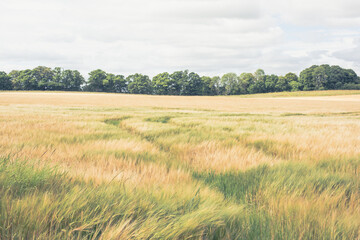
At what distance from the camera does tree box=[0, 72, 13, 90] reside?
10334cm

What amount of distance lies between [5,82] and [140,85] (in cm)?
5959

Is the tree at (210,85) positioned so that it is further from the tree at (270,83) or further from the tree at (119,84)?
the tree at (119,84)

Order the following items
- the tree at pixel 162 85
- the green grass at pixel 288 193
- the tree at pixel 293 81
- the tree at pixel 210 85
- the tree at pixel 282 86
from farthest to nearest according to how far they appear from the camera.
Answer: the tree at pixel 210 85, the tree at pixel 162 85, the tree at pixel 282 86, the tree at pixel 293 81, the green grass at pixel 288 193

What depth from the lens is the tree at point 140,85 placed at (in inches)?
4532

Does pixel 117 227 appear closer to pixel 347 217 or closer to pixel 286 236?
pixel 286 236

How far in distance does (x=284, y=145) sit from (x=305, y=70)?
12930 centimetres

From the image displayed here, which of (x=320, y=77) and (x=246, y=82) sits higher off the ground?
(x=320, y=77)

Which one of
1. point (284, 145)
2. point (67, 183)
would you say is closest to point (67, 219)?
point (67, 183)

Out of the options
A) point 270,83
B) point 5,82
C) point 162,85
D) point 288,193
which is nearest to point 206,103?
point 288,193

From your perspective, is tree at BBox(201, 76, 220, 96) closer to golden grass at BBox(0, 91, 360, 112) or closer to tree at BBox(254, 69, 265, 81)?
tree at BBox(254, 69, 265, 81)

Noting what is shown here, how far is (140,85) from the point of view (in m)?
115

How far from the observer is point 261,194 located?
1717 mm

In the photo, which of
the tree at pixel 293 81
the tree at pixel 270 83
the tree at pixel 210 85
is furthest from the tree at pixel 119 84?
the tree at pixel 293 81

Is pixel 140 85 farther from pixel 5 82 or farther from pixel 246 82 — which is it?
pixel 5 82
